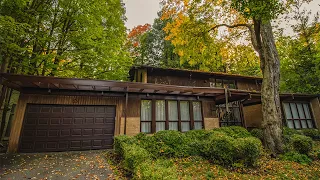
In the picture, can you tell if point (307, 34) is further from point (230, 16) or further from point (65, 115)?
point (65, 115)

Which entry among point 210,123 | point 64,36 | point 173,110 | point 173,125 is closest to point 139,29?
point 64,36

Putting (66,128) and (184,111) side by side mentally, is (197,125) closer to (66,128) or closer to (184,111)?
(184,111)

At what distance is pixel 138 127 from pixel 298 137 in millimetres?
8242

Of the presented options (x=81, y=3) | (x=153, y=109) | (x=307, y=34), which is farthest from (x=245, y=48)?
(x=81, y=3)

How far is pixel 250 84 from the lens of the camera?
1522cm

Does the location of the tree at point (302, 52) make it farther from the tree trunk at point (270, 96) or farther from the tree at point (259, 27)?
the tree trunk at point (270, 96)

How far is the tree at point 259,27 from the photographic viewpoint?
5.59 metres

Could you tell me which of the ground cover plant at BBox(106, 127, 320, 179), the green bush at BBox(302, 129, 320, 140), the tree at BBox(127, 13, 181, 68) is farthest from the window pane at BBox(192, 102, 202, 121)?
the tree at BBox(127, 13, 181, 68)

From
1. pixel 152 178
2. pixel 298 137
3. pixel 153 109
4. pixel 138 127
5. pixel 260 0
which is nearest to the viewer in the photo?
pixel 152 178

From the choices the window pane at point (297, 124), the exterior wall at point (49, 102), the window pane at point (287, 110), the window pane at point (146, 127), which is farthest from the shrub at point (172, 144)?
the window pane at point (297, 124)

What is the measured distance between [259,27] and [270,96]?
360 centimetres

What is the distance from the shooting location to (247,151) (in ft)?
18.3

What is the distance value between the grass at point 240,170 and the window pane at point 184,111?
4.07m

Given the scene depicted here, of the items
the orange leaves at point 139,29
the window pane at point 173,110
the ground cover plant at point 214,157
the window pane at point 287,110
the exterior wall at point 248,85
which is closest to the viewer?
the ground cover plant at point 214,157
